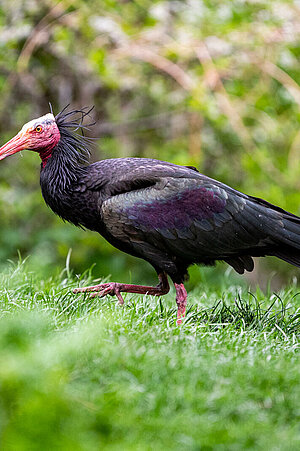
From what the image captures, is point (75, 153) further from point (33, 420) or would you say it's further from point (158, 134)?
point (158, 134)

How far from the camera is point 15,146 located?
17.3 feet

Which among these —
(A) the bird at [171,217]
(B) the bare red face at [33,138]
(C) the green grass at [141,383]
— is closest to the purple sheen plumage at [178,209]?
(A) the bird at [171,217]

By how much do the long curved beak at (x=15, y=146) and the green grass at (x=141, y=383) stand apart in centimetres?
141

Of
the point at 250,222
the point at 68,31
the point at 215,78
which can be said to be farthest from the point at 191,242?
the point at 68,31

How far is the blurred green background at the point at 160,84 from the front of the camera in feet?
28.1

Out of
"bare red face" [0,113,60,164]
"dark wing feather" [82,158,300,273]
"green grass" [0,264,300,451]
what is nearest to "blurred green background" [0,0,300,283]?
"bare red face" [0,113,60,164]

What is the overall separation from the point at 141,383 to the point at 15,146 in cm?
266

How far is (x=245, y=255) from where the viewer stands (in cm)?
506

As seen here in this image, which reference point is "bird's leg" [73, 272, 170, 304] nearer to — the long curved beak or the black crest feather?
the black crest feather

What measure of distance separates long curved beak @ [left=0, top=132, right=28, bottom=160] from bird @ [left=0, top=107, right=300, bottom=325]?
476 mm

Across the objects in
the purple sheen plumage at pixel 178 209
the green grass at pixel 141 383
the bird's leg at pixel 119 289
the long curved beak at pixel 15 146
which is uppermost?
the long curved beak at pixel 15 146

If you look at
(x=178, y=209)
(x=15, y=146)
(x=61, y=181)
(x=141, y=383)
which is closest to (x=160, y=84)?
(x=15, y=146)

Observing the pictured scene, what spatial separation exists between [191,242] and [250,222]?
47 cm

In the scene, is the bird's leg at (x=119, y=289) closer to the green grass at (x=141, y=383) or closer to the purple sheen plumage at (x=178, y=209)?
the green grass at (x=141, y=383)
